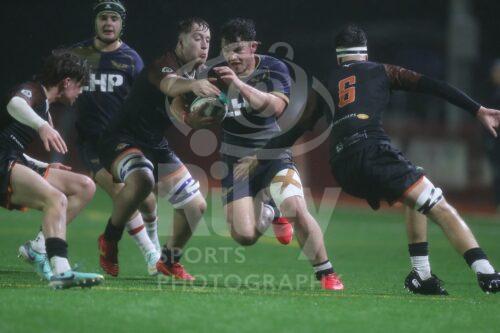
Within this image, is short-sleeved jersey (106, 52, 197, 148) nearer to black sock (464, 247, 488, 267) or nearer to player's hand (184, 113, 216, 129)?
player's hand (184, 113, 216, 129)

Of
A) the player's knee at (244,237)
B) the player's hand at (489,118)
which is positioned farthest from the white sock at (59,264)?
the player's hand at (489,118)

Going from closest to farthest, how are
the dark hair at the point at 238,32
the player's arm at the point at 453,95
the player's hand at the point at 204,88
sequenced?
the player's arm at the point at 453,95
the player's hand at the point at 204,88
the dark hair at the point at 238,32

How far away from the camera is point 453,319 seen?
6.66m

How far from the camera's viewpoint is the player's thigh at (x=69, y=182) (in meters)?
8.23

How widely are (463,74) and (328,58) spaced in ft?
19.8

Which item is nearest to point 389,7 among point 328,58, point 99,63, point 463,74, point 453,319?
point 328,58

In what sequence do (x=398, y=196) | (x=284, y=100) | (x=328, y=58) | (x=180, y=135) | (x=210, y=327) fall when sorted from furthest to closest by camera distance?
1. (x=328, y=58)
2. (x=180, y=135)
3. (x=284, y=100)
4. (x=398, y=196)
5. (x=210, y=327)

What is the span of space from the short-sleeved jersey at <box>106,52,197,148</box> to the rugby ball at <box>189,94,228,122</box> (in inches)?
13.6

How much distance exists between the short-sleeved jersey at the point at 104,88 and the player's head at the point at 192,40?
128 centimetres

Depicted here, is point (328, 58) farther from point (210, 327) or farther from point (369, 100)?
point (210, 327)

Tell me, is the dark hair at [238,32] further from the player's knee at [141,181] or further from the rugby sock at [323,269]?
the rugby sock at [323,269]

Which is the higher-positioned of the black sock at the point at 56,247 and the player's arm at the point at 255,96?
the player's arm at the point at 255,96

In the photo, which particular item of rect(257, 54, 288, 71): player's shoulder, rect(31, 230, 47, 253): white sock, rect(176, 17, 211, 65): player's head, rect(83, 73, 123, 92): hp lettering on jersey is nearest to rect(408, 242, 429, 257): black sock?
rect(257, 54, 288, 71): player's shoulder

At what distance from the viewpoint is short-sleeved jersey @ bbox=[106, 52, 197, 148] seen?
8.65 meters
